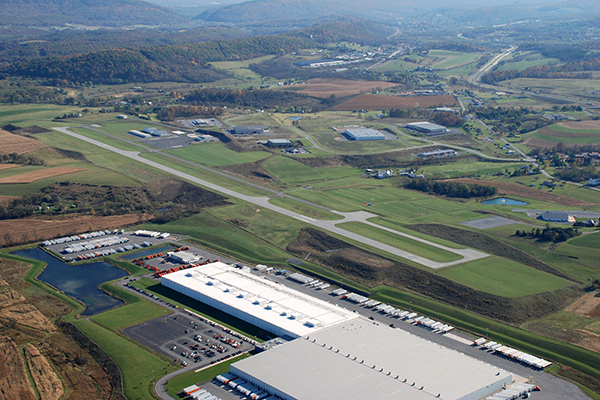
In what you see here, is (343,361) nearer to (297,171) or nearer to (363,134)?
(297,171)

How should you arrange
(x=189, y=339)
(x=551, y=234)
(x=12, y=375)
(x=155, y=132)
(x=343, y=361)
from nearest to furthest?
(x=12, y=375)
(x=343, y=361)
(x=189, y=339)
(x=551, y=234)
(x=155, y=132)

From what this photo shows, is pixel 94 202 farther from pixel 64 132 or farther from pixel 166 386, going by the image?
pixel 166 386

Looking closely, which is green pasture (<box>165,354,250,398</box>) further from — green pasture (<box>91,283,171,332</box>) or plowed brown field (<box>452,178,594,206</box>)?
plowed brown field (<box>452,178,594,206</box>)

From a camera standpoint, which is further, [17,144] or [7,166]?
[17,144]

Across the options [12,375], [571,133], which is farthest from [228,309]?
[571,133]

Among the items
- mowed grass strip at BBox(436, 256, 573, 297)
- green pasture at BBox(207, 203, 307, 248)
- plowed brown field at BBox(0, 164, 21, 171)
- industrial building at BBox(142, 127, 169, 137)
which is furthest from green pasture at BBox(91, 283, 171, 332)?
industrial building at BBox(142, 127, 169, 137)
